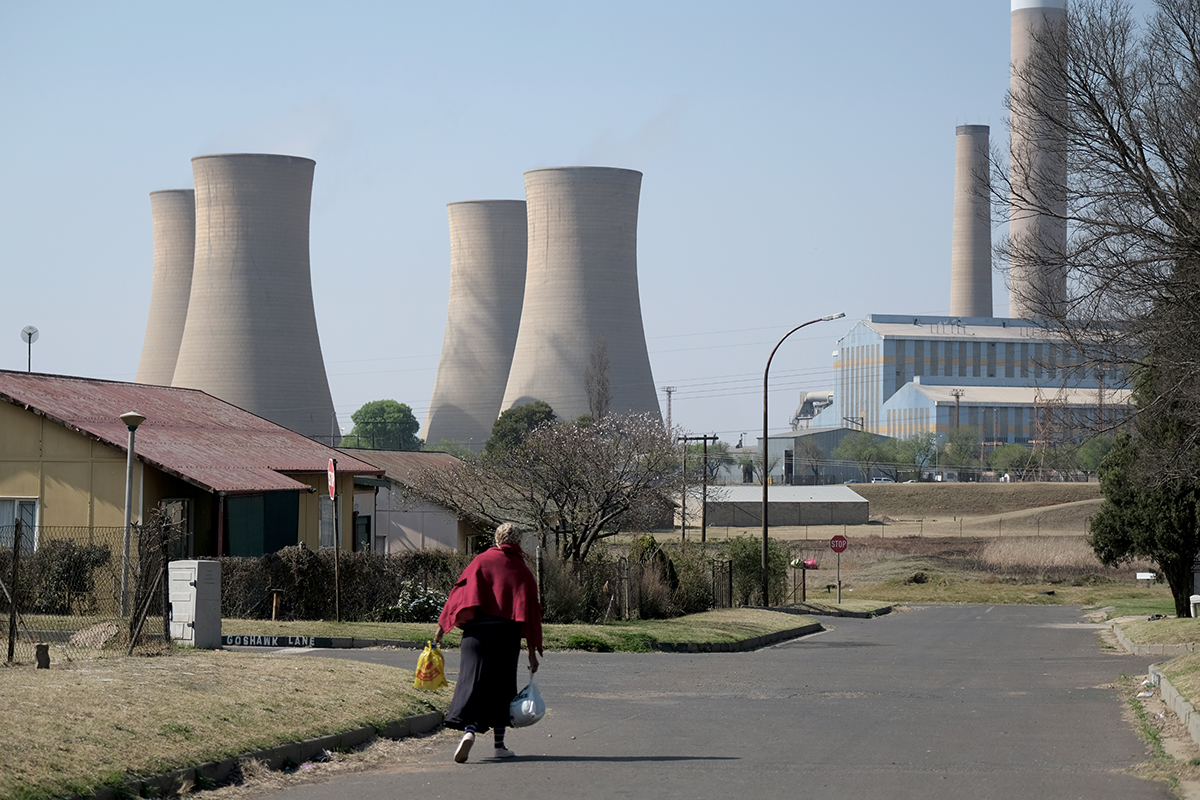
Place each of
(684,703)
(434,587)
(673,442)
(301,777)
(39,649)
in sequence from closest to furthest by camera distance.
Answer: (301,777)
(39,649)
(684,703)
(434,587)
(673,442)

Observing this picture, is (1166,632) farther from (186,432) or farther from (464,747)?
(186,432)

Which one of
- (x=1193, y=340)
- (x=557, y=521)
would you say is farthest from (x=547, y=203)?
(x=1193, y=340)

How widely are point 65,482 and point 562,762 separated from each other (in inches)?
640

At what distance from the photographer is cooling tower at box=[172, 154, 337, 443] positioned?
61.3 metres

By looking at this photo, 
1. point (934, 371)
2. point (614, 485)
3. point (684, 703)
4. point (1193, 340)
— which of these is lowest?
point (684, 703)

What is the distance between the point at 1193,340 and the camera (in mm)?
13578

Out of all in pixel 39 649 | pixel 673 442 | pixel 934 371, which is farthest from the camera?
pixel 934 371

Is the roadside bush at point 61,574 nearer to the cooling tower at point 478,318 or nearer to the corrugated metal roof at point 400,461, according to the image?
the corrugated metal roof at point 400,461

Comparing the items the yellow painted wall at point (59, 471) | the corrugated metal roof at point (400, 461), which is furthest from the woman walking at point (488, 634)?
the corrugated metal roof at point (400, 461)

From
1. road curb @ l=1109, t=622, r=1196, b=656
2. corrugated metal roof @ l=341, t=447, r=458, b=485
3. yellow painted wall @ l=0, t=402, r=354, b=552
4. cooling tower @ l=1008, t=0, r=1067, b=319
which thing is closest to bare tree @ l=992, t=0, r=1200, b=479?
cooling tower @ l=1008, t=0, r=1067, b=319

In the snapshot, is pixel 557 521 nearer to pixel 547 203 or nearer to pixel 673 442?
pixel 673 442

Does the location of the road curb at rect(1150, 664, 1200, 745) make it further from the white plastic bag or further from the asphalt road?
the white plastic bag

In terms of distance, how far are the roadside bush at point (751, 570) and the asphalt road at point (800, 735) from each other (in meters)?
12.3

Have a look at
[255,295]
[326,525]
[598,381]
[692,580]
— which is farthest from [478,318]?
[692,580]
